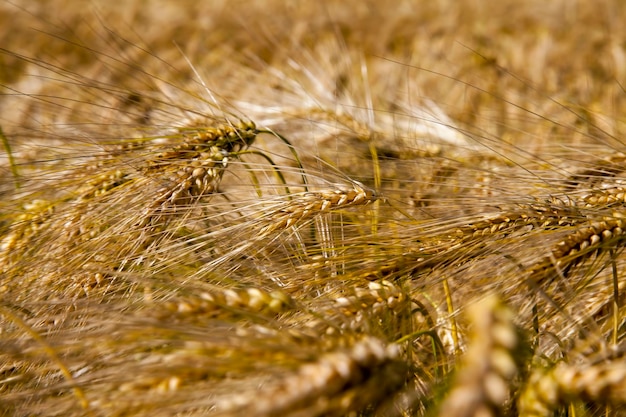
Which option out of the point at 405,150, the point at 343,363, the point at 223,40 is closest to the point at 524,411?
the point at 343,363

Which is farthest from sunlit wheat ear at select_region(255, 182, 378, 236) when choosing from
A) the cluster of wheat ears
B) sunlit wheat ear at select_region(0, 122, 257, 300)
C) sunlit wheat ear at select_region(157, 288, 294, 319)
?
sunlit wheat ear at select_region(157, 288, 294, 319)

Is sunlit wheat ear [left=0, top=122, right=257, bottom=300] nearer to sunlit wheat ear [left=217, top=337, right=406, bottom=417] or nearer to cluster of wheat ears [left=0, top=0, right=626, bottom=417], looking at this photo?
Result: cluster of wheat ears [left=0, top=0, right=626, bottom=417]

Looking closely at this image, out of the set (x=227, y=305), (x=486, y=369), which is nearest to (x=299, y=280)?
(x=227, y=305)

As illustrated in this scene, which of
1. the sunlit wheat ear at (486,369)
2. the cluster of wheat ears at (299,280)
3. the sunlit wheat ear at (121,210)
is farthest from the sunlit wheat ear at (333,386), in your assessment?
the sunlit wheat ear at (121,210)

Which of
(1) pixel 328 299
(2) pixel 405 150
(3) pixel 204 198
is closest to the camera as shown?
(1) pixel 328 299

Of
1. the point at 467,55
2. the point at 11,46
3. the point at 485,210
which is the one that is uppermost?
the point at 467,55

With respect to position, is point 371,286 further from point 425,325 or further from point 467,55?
point 467,55

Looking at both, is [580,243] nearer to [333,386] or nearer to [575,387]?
[575,387]
